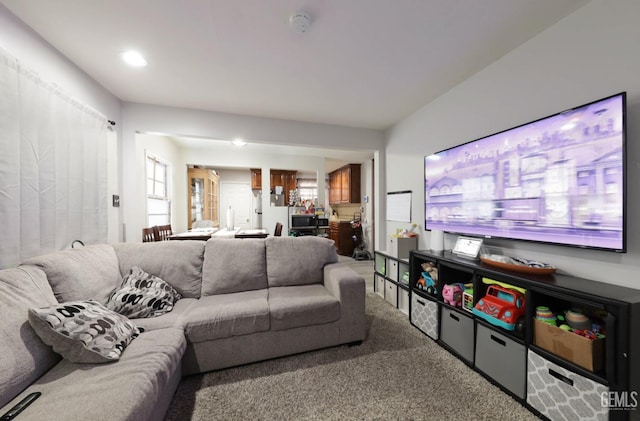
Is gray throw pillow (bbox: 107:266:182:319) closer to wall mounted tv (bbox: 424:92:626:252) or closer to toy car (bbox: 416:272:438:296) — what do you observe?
toy car (bbox: 416:272:438:296)

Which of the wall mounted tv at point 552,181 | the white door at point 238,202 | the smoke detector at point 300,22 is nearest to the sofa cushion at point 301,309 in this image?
the wall mounted tv at point 552,181

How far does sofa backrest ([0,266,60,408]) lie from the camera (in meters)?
0.92

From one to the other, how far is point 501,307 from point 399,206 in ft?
6.17

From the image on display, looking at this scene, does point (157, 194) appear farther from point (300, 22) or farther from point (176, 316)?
point (300, 22)

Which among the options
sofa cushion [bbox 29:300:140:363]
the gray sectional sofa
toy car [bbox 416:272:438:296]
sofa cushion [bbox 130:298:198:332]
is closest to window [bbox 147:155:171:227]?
the gray sectional sofa

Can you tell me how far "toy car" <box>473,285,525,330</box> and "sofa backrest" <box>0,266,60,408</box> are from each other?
2.51 m

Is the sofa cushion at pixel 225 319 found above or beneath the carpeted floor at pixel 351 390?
above

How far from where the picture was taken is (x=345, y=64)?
1.97 meters

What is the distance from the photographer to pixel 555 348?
48.0 inches

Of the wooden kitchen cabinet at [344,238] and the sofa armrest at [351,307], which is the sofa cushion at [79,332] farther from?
the wooden kitchen cabinet at [344,238]

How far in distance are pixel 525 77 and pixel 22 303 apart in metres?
3.43

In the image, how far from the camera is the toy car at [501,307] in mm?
1440

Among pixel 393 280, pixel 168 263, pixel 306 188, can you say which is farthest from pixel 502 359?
pixel 306 188

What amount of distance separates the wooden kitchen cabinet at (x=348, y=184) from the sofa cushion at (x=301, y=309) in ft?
13.7
